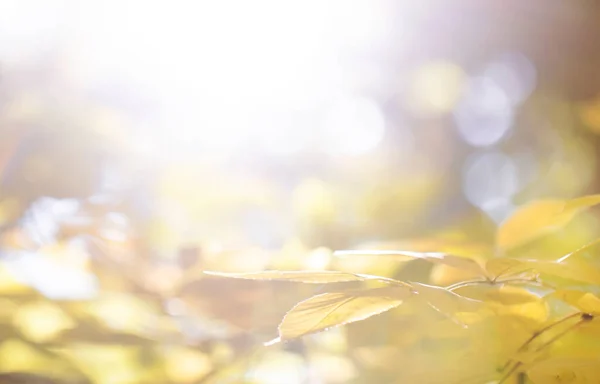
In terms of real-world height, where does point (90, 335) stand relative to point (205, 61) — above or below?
below

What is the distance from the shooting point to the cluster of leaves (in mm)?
160

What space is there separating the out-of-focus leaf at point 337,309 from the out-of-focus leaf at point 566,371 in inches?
2.3

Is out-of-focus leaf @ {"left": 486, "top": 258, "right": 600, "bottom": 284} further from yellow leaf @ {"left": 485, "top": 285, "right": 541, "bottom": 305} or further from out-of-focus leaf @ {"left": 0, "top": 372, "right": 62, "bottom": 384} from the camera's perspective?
out-of-focus leaf @ {"left": 0, "top": 372, "right": 62, "bottom": 384}

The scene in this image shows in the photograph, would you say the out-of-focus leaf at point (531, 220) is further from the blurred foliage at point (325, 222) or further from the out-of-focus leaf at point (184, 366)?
the out-of-focus leaf at point (184, 366)

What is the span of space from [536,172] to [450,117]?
0.40 feet

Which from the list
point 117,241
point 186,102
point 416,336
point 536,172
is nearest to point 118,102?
point 186,102

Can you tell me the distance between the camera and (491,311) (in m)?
0.21

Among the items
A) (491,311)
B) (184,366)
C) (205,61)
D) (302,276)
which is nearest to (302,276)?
(302,276)

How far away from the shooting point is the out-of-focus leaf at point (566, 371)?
0.57 ft

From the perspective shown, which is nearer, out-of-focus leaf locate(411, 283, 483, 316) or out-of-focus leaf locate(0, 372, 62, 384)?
out-of-focus leaf locate(411, 283, 483, 316)

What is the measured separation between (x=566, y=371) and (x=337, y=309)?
9cm

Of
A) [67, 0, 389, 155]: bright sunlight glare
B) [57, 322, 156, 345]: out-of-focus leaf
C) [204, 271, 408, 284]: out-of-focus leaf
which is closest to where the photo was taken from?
[204, 271, 408, 284]: out-of-focus leaf

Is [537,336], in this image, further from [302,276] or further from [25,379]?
[25,379]

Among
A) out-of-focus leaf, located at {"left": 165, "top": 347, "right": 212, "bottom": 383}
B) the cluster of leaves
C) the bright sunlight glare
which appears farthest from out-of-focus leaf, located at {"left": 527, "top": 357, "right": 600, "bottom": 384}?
the bright sunlight glare
